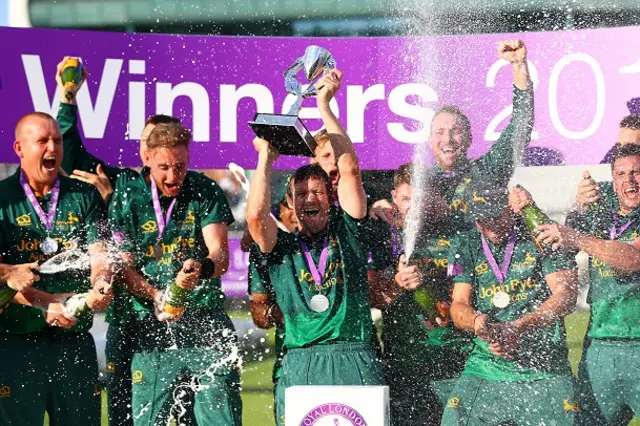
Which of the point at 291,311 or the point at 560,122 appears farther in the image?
the point at 560,122

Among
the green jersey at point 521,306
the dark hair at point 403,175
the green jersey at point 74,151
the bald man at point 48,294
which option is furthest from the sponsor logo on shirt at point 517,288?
the green jersey at point 74,151

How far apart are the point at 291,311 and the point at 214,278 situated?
572 mm

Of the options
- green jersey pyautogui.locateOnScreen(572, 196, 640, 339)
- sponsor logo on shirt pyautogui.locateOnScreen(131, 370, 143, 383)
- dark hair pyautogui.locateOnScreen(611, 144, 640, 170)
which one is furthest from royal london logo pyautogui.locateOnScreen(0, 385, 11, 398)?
dark hair pyautogui.locateOnScreen(611, 144, 640, 170)

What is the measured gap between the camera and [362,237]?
537 cm

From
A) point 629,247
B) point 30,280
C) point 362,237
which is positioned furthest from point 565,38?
point 30,280

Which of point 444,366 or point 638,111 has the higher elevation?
point 638,111

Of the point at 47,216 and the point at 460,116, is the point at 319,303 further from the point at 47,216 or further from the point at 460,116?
the point at 47,216

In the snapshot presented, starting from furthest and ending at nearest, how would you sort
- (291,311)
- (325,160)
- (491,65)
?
(491,65), (325,160), (291,311)

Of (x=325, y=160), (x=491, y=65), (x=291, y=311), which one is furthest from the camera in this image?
(x=491, y=65)

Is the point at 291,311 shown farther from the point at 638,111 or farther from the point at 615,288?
the point at 638,111

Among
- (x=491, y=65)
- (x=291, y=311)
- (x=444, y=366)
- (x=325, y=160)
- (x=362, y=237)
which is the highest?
(x=491, y=65)

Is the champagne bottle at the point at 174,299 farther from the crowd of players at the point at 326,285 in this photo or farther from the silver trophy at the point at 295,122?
the silver trophy at the point at 295,122

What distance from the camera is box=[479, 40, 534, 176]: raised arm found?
5.64 meters

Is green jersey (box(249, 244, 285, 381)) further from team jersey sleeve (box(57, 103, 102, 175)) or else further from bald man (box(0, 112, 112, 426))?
team jersey sleeve (box(57, 103, 102, 175))
